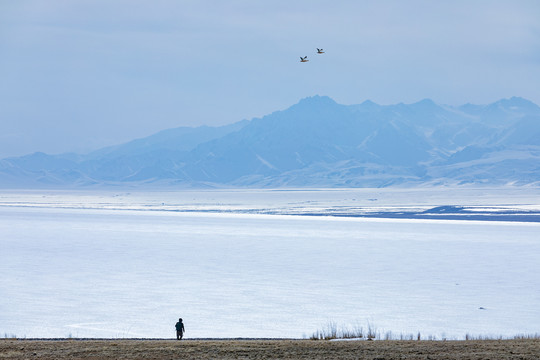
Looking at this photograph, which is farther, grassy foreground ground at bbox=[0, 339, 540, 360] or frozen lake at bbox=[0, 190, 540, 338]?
frozen lake at bbox=[0, 190, 540, 338]

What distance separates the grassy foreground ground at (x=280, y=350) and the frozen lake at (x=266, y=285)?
6369 millimetres

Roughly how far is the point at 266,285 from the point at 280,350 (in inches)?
823

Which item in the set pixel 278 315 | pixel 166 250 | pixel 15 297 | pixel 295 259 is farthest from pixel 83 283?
pixel 166 250

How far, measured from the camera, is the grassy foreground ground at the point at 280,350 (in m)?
17.5

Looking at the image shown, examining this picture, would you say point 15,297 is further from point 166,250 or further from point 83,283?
point 166,250

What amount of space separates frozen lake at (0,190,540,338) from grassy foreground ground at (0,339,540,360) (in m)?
6.37

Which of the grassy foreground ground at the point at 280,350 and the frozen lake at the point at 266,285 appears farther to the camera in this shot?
the frozen lake at the point at 266,285

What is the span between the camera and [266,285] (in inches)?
1539

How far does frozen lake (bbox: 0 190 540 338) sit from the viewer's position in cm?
2834

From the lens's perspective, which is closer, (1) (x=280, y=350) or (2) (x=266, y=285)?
(1) (x=280, y=350)

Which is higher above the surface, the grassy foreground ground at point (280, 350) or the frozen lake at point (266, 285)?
the frozen lake at point (266, 285)

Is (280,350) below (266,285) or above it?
below

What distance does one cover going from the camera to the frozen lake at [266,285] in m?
28.3

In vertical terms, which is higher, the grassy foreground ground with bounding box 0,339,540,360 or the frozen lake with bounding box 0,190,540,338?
the frozen lake with bounding box 0,190,540,338
